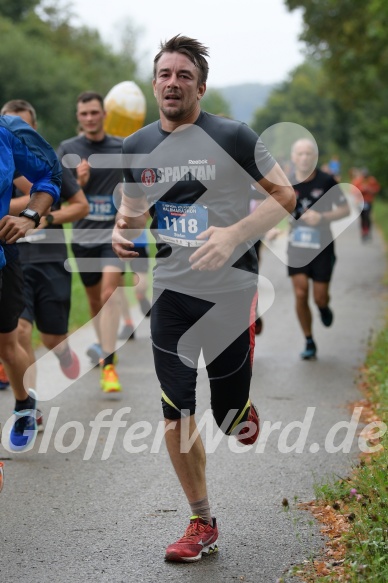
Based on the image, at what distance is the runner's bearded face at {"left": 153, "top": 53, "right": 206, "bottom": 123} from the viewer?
15.2 feet

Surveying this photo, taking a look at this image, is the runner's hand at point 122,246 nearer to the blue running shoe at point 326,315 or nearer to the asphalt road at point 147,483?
the asphalt road at point 147,483

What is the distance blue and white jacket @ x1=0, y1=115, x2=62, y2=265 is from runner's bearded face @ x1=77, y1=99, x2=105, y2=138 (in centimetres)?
347

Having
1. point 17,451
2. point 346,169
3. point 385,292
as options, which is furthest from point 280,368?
point 346,169

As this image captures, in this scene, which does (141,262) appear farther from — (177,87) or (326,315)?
(177,87)

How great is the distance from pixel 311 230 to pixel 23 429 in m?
4.72

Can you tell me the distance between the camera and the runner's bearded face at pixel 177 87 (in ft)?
15.2

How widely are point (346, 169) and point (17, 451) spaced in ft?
266

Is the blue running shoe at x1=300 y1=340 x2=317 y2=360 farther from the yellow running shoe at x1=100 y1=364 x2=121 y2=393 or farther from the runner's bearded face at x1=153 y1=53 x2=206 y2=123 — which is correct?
the runner's bearded face at x1=153 y1=53 x2=206 y2=123

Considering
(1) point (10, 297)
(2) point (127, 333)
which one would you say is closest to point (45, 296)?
(1) point (10, 297)

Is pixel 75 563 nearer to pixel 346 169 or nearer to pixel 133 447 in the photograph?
pixel 133 447

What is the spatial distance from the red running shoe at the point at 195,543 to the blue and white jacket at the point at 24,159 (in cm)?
166

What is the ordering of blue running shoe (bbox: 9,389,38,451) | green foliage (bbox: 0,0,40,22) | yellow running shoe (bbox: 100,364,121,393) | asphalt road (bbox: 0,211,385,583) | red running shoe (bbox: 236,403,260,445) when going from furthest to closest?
green foliage (bbox: 0,0,40,22) < yellow running shoe (bbox: 100,364,121,393) < blue running shoe (bbox: 9,389,38,451) < red running shoe (bbox: 236,403,260,445) < asphalt road (bbox: 0,211,385,583)

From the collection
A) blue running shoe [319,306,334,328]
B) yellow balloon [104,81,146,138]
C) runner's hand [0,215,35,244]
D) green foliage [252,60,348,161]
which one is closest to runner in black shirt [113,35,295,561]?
runner's hand [0,215,35,244]

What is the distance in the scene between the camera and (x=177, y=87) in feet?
15.2
